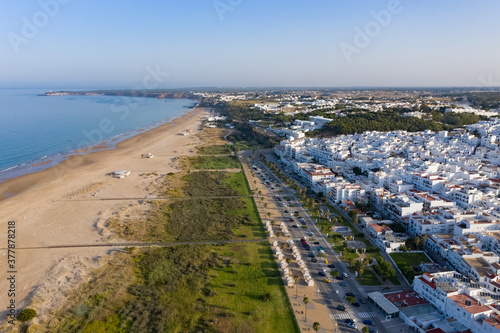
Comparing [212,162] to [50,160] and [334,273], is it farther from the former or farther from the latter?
[334,273]

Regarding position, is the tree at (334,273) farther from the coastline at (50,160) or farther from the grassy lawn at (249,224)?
the coastline at (50,160)

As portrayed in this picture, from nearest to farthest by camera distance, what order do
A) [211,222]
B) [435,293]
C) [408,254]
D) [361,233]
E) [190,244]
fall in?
1. [435,293]
2. [408,254]
3. [190,244]
4. [361,233]
5. [211,222]

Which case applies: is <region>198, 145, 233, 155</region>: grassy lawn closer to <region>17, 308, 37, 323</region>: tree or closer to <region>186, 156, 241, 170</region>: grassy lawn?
<region>186, 156, 241, 170</region>: grassy lawn

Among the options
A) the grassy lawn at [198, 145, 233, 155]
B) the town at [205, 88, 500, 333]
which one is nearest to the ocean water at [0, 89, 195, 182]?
the grassy lawn at [198, 145, 233, 155]

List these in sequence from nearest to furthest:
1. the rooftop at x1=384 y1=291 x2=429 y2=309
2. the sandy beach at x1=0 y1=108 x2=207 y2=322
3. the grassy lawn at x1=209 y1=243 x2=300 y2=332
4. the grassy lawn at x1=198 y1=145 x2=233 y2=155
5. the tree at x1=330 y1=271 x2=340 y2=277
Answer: the grassy lawn at x1=209 y1=243 x2=300 y2=332 < the rooftop at x1=384 y1=291 x2=429 y2=309 < the sandy beach at x1=0 y1=108 x2=207 y2=322 < the tree at x1=330 y1=271 x2=340 y2=277 < the grassy lawn at x1=198 y1=145 x2=233 y2=155

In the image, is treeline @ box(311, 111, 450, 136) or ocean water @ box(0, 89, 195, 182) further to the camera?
treeline @ box(311, 111, 450, 136)

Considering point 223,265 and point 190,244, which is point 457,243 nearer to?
point 223,265

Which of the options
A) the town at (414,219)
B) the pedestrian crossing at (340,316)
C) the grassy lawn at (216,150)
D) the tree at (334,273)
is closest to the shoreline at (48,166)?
the grassy lawn at (216,150)

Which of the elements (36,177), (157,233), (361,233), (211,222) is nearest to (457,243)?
(361,233)
